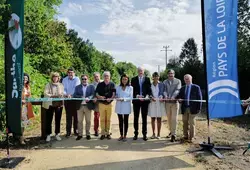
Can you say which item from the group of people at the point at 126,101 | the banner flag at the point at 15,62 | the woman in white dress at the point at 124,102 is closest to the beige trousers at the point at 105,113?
the group of people at the point at 126,101

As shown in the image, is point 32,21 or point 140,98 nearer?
point 140,98

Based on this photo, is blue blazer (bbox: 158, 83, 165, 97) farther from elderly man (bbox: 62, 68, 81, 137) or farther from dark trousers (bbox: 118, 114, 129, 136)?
elderly man (bbox: 62, 68, 81, 137)

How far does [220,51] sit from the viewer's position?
7371 mm

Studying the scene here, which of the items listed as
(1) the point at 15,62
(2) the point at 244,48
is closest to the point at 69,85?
(1) the point at 15,62

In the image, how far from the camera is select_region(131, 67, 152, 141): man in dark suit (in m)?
8.51

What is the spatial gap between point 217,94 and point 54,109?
4378 millimetres

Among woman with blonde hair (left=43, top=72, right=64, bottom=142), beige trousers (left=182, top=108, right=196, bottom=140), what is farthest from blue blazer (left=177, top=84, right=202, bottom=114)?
woman with blonde hair (left=43, top=72, right=64, bottom=142)

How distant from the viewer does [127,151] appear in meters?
7.41

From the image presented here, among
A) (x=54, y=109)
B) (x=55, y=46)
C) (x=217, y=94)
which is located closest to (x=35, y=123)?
(x=54, y=109)

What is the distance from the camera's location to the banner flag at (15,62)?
6348 mm

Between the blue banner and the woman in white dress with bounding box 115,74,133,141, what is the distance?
2211mm

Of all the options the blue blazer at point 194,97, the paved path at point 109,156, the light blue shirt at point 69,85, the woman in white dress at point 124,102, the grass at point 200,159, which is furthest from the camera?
the light blue shirt at point 69,85

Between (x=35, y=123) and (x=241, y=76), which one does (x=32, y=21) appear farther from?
(x=241, y=76)

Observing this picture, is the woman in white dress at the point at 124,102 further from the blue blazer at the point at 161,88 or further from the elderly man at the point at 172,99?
the elderly man at the point at 172,99
